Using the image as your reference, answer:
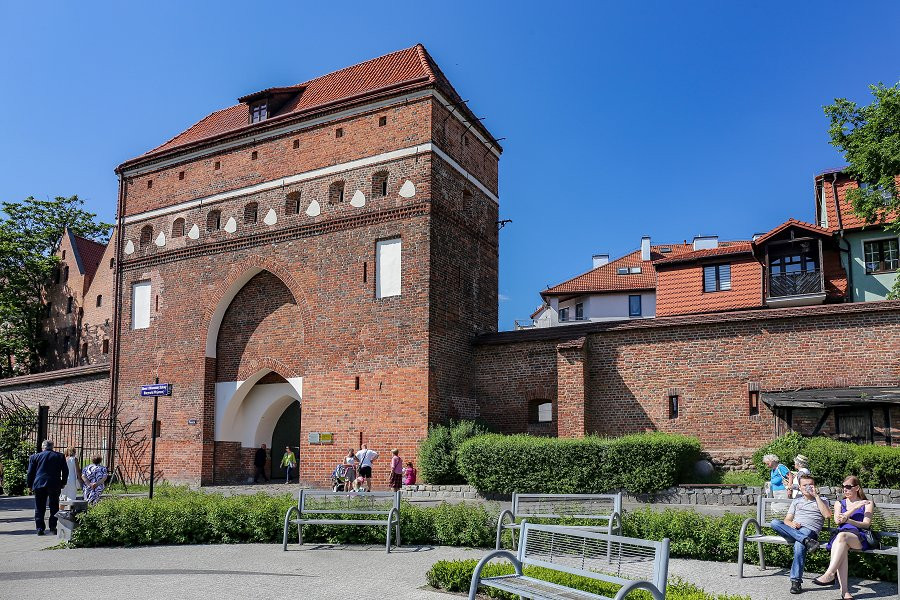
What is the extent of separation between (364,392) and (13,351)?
2942 centimetres

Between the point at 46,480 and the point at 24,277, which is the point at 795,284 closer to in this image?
the point at 46,480

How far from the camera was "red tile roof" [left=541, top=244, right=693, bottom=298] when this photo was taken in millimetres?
44812

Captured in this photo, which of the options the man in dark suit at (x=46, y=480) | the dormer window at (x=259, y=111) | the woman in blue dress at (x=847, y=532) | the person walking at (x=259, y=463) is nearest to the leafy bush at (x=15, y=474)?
the person walking at (x=259, y=463)

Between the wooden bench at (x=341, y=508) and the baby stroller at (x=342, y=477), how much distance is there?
22.7 feet

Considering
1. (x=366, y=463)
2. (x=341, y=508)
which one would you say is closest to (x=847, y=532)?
(x=341, y=508)

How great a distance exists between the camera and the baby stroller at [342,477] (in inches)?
712

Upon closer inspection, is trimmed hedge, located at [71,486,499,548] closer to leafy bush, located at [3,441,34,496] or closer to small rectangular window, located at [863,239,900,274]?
leafy bush, located at [3,441,34,496]

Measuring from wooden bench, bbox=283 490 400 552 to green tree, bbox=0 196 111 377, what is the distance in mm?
34056

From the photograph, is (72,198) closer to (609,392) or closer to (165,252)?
(165,252)

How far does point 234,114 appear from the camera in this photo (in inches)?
965

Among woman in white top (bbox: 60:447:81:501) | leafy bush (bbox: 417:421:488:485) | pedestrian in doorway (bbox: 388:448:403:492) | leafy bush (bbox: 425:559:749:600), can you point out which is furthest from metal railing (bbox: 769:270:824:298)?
woman in white top (bbox: 60:447:81:501)

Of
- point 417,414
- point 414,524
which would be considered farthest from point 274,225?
point 414,524

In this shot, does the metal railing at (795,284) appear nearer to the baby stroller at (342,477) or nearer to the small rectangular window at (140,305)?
the baby stroller at (342,477)

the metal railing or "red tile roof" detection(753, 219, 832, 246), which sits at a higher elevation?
"red tile roof" detection(753, 219, 832, 246)
